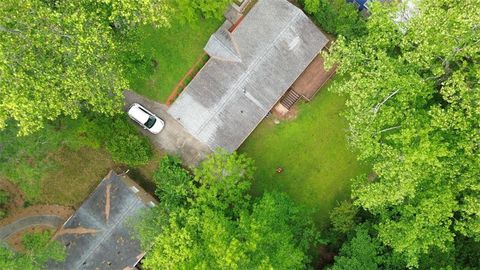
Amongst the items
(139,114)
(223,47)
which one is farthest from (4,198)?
(223,47)

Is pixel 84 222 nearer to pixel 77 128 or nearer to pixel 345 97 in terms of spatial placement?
pixel 77 128

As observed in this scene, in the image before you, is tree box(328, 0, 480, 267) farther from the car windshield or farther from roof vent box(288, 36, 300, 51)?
the car windshield

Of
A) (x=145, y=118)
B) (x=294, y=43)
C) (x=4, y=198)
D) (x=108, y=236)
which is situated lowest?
(x=4, y=198)

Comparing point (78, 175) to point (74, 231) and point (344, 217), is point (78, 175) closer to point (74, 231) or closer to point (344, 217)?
point (74, 231)

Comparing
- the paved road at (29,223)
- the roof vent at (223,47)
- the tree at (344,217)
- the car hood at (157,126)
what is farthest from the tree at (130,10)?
the tree at (344,217)

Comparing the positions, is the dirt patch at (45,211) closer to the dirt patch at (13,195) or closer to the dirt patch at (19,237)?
the dirt patch at (13,195)

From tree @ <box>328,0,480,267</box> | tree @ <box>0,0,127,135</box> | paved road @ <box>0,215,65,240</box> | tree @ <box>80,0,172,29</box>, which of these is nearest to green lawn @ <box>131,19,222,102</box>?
tree @ <box>80,0,172,29</box>
